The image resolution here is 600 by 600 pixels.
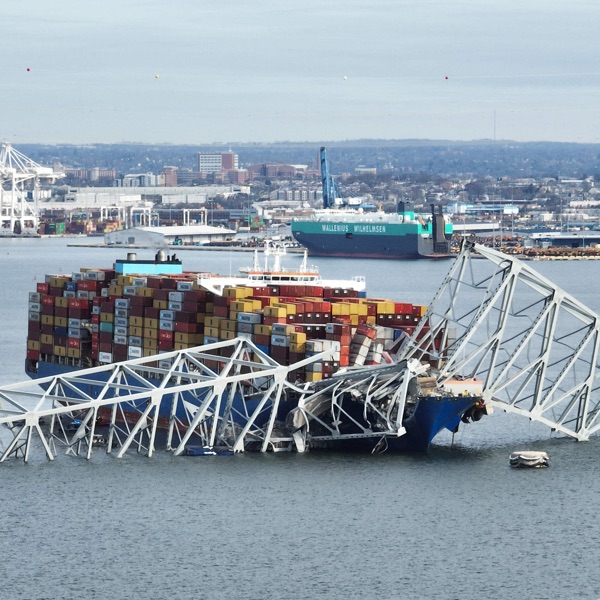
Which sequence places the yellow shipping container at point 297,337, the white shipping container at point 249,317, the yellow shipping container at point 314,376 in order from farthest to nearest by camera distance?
the white shipping container at point 249,317, the yellow shipping container at point 297,337, the yellow shipping container at point 314,376

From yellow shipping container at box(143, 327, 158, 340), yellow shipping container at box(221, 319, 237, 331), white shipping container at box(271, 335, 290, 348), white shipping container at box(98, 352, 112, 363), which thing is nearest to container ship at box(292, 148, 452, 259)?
white shipping container at box(98, 352, 112, 363)

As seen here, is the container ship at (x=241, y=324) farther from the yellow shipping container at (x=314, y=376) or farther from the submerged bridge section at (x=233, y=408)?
the submerged bridge section at (x=233, y=408)

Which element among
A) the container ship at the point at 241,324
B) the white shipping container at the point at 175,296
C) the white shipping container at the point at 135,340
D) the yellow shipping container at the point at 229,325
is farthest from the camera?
the white shipping container at the point at 135,340

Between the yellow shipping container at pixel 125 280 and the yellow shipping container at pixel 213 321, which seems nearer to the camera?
the yellow shipping container at pixel 213 321

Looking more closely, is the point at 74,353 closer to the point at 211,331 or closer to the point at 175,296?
the point at 175,296

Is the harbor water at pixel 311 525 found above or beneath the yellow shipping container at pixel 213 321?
beneath

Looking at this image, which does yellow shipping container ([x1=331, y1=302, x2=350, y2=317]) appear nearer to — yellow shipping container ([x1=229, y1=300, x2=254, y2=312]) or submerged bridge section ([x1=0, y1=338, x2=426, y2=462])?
yellow shipping container ([x1=229, y1=300, x2=254, y2=312])

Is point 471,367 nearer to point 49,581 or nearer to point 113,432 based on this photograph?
point 113,432

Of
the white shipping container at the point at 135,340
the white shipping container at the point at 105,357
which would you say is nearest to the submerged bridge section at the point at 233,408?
the white shipping container at the point at 135,340

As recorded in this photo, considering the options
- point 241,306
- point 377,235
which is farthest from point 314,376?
point 377,235
